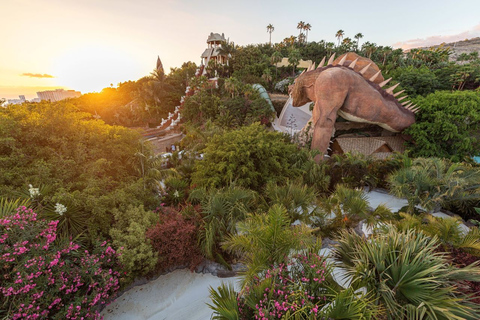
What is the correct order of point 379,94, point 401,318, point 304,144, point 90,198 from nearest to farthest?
point 401,318 < point 90,198 < point 379,94 < point 304,144

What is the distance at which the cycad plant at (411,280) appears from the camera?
2582 mm

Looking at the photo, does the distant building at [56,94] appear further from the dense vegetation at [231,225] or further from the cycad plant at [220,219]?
the cycad plant at [220,219]

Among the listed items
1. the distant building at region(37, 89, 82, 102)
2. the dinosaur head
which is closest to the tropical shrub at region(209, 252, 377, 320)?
the dinosaur head

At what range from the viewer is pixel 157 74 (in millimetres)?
33375

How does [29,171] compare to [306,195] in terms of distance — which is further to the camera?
[306,195]

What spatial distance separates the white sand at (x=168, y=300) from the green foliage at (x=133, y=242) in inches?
26.1

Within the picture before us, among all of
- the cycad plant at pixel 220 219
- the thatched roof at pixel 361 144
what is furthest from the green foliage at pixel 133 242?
the thatched roof at pixel 361 144

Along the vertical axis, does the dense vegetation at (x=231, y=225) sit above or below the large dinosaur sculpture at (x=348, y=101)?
below

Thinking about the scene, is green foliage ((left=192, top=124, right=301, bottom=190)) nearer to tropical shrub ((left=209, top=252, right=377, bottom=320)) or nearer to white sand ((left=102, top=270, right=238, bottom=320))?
white sand ((left=102, top=270, right=238, bottom=320))

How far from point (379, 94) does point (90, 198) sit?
50.7ft

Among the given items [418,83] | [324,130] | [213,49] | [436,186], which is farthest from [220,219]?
[213,49]

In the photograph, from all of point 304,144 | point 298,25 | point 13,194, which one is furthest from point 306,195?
point 298,25

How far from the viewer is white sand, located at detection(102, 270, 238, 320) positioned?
5230mm

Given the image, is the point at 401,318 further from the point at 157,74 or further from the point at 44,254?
the point at 157,74
